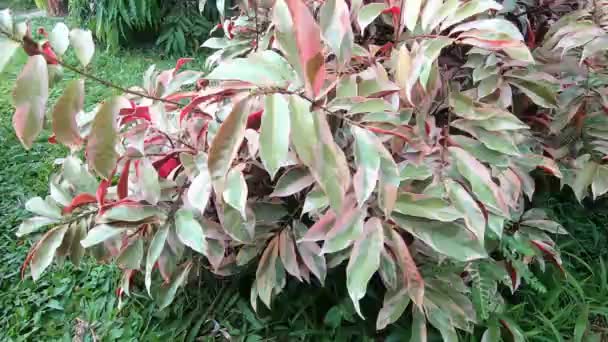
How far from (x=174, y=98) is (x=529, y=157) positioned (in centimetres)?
86

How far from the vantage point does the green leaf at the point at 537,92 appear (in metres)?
1.28

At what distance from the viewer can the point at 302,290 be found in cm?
140

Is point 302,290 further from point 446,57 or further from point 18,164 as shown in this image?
point 18,164

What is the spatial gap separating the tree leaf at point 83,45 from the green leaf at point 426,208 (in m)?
0.61

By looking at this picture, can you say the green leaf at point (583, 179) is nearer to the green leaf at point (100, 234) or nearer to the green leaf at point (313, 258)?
the green leaf at point (313, 258)

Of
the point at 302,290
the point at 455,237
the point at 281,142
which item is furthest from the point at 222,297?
the point at 281,142

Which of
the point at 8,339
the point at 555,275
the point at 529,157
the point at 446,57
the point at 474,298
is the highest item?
the point at 446,57

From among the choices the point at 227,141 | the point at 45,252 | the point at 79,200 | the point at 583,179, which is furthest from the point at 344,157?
the point at 583,179

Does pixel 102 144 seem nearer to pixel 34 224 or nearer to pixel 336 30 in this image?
pixel 336 30

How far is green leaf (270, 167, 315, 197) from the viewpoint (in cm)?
107

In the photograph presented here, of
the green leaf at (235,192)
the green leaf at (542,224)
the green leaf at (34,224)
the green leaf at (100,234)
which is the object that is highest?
the green leaf at (235,192)

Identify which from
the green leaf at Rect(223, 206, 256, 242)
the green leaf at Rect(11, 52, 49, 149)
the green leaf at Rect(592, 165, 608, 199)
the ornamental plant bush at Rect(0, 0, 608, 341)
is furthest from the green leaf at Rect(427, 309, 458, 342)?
the green leaf at Rect(11, 52, 49, 149)

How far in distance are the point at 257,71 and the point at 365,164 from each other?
0.22 m

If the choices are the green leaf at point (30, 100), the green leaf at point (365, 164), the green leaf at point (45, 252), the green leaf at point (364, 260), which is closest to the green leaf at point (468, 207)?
the green leaf at point (364, 260)
